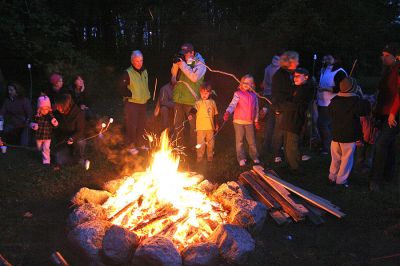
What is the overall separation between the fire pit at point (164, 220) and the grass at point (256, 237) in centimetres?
27

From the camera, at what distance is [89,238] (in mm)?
4781

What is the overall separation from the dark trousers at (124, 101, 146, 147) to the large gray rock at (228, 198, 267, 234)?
151 inches

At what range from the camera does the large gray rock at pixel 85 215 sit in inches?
209

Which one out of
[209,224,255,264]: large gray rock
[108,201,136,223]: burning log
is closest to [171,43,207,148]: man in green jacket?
[108,201,136,223]: burning log

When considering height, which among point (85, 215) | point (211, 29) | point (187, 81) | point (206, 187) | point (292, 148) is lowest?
point (85, 215)

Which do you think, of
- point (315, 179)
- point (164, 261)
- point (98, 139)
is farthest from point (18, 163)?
point (315, 179)

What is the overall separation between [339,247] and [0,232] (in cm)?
442

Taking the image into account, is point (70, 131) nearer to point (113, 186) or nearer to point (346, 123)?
point (113, 186)

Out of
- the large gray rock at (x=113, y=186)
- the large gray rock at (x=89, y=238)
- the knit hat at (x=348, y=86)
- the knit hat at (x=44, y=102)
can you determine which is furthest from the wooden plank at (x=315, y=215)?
the knit hat at (x=44, y=102)

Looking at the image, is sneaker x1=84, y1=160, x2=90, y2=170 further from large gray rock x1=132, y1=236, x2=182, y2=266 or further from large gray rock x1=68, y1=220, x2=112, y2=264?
large gray rock x1=132, y1=236, x2=182, y2=266

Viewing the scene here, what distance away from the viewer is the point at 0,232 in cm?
528

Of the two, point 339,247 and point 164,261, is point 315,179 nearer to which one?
point 339,247

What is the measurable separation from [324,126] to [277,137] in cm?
128

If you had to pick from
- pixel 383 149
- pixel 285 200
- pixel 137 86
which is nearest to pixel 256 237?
pixel 285 200
